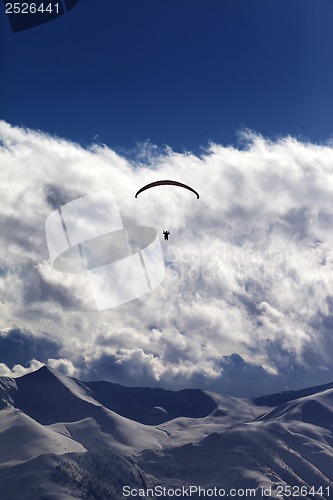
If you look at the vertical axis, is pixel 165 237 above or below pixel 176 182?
below

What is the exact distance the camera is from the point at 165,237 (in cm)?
18925

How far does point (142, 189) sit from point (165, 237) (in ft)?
56.9

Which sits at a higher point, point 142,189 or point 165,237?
point 142,189

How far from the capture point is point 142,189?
186 metres

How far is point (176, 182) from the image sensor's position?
188625mm

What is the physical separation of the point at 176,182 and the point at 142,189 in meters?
11.5

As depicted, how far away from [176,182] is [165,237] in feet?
60.1
